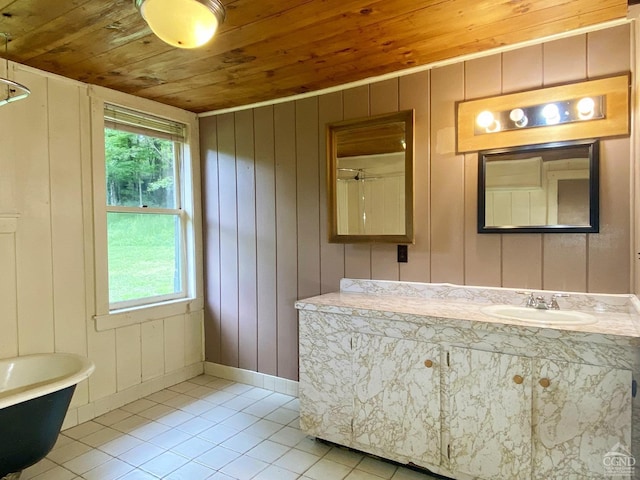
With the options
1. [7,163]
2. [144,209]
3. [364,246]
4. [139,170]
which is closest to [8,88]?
[7,163]

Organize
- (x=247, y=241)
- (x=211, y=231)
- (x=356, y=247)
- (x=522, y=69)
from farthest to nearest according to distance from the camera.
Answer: (x=211, y=231)
(x=247, y=241)
(x=356, y=247)
(x=522, y=69)

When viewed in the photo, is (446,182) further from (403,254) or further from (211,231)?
(211,231)

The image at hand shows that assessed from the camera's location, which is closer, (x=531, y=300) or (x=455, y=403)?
(x=455, y=403)

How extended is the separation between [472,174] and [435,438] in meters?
1.48

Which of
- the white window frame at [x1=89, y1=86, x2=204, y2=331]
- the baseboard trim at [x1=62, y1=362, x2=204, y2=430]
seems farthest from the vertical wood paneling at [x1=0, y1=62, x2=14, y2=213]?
the baseboard trim at [x1=62, y1=362, x2=204, y2=430]

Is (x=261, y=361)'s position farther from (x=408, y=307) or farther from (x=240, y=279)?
(x=408, y=307)

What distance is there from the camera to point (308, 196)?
295 cm

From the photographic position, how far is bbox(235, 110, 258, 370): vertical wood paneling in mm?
3213

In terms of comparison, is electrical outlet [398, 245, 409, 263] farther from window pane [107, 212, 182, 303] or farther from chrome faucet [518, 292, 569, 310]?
window pane [107, 212, 182, 303]

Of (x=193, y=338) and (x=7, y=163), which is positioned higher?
(x=7, y=163)

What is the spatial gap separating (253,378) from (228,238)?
1203mm

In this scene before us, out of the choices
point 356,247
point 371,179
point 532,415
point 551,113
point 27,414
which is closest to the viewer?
point 532,415

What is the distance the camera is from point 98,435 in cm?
248

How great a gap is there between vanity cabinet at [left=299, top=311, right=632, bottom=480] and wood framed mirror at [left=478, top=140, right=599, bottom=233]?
78 centimetres
